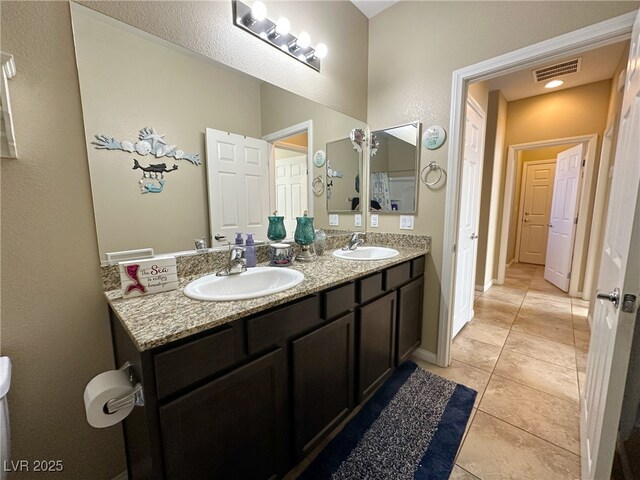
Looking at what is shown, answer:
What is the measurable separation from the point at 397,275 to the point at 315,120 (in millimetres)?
1237

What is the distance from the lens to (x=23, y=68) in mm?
837

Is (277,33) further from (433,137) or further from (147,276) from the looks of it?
(147,276)

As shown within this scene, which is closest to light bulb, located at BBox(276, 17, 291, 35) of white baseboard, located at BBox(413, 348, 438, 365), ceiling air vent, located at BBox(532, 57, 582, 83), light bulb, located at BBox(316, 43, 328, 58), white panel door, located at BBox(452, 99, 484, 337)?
light bulb, located at BBox(316, 43, 328, 58)

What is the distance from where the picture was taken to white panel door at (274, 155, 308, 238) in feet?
5.52

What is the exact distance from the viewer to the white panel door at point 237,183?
1.35 metres

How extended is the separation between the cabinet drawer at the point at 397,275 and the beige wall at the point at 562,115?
325 cm

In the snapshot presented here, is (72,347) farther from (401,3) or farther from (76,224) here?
(401,3)

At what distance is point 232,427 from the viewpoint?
0.89 m

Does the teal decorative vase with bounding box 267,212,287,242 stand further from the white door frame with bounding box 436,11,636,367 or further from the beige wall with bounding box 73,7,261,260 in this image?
the white door frame with bounding box 436,11,636,367

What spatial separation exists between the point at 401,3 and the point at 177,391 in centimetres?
271

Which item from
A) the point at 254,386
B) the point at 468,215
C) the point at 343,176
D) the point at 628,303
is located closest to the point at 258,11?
the point at 343,176

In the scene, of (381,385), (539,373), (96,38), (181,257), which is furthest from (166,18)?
(539,373)

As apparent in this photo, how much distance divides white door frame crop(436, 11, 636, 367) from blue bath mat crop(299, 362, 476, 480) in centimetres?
40

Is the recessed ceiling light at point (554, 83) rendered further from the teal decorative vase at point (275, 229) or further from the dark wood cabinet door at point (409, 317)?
the teal decorative vase at point (275, 229)
